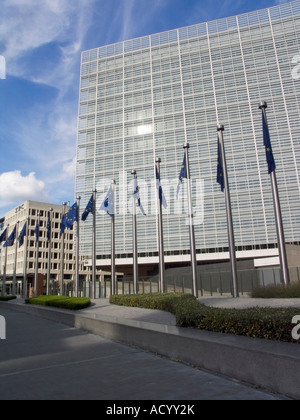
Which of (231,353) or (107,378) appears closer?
(231,353)

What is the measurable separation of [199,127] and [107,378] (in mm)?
63109

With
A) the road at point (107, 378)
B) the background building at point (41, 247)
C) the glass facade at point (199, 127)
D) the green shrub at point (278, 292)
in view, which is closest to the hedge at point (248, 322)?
the road at point (107, 378)

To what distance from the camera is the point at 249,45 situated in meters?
66.2

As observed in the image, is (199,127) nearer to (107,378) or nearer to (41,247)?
(41,247)

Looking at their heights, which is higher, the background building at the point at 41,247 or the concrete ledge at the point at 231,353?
the background building at the point at 41,247

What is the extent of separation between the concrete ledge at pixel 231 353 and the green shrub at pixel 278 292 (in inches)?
351

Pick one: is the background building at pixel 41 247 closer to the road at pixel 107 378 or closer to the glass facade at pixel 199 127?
the glass facade at pixel 199 127

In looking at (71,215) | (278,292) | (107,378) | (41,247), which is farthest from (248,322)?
(41,247)

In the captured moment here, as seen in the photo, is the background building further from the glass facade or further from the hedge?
the hedge

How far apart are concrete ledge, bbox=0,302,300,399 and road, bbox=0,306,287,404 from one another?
→ 16 centimetres

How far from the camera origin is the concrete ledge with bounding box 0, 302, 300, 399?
4.54 metres

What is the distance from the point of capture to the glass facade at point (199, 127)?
58781 millimetres

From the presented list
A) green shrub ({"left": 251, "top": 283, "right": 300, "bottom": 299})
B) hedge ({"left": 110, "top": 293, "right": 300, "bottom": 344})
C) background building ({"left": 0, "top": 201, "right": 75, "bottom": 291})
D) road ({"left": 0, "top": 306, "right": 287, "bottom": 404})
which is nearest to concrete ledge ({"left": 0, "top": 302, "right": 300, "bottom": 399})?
road ({"left": 0, "top": 306, "right": 287, "bottom": 404})

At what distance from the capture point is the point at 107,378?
573cm
